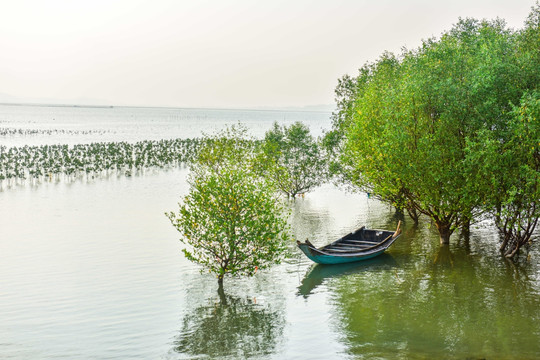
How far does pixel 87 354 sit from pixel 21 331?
4.82m

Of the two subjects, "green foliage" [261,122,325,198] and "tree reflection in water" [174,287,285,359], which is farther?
"green foliage" [261,122,325,198]

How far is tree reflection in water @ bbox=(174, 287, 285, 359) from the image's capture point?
19969 millimetres

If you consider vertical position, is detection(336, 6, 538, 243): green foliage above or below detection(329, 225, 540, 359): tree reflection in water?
above

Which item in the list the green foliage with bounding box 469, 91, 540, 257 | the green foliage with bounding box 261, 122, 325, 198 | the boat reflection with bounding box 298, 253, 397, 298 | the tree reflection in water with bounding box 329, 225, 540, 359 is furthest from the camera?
the green foliage with bounding box 261, 122, 325, 198

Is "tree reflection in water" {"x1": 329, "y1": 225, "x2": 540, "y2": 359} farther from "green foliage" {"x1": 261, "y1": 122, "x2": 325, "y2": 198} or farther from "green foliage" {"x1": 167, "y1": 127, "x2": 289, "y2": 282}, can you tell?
"green foliage" {"x1": 261, "y1": 122, "x2": 325, "y2": 198}

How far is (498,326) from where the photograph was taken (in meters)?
21.5

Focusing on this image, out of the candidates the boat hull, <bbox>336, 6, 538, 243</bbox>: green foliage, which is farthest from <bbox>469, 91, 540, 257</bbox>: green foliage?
the boat hull

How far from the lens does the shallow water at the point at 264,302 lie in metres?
20.3

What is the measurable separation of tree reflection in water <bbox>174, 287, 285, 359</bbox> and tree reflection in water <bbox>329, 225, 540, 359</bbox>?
3410mm

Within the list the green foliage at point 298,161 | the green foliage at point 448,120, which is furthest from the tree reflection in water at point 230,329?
the green foliage at point 298,161

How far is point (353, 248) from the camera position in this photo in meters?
33.6

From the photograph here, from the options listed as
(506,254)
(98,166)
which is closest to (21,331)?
(506,254)

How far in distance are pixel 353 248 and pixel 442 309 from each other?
33.8 feet

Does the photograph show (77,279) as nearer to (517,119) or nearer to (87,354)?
(87,354)
